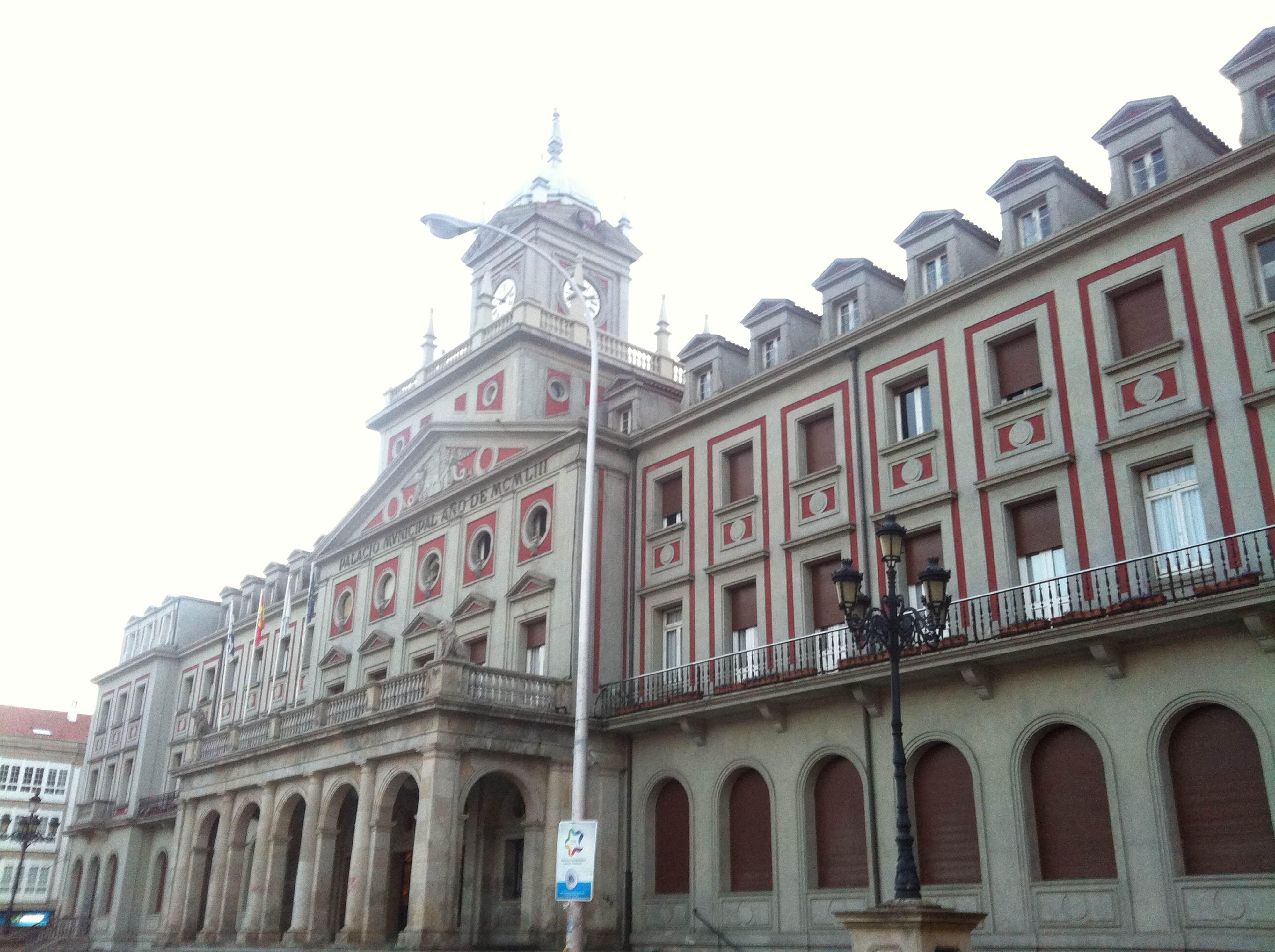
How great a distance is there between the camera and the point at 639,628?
1182 inches

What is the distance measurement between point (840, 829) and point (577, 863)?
24.6 ft

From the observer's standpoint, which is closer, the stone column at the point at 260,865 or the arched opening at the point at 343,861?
the stone column at the point at 260,865

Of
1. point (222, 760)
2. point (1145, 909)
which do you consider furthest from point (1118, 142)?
point (222, 760)

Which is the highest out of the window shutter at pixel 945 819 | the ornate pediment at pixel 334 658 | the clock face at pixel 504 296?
the clock face at pixel 504 296

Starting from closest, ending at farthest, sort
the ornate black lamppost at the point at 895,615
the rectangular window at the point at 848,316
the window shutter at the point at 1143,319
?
the ornate black lamppost at the point at 895,615 < the window shutter at the point at 1143,319 < the rectangular window at the point at 848,316

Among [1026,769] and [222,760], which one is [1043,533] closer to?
[1026,769]

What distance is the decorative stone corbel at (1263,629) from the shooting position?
17703 millimetres

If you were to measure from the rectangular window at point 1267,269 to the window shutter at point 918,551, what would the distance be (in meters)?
7.18

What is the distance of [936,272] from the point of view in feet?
83.9

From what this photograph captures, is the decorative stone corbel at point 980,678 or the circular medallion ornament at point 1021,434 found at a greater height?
the circular medallion ornament at point 1021,434

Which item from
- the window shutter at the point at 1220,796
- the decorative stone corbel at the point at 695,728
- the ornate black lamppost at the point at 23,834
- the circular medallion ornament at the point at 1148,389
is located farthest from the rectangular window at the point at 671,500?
the ornate black lamppost at the point at 23,834

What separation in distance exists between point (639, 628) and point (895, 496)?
27.1ft

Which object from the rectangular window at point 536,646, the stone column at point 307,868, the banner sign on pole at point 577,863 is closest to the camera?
the banner sign on pole at point 577,863

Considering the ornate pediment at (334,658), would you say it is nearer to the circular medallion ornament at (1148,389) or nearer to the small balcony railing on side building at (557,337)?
the small balcony railing on side building at (557,337)
